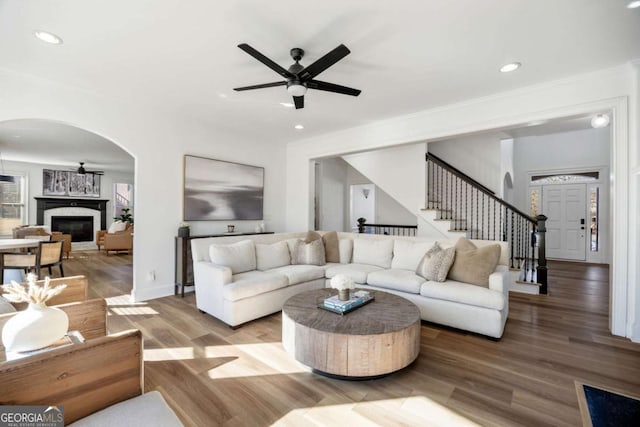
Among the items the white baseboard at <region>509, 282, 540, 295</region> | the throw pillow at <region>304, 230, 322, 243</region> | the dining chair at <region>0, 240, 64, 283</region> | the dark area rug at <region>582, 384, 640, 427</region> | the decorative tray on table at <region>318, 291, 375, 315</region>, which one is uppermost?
the throw pillow at <region>304, 230, 322, 243</region>

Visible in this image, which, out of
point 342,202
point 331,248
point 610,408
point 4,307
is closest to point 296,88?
point 4,307

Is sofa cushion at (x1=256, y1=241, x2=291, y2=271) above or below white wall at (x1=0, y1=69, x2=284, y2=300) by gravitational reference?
below

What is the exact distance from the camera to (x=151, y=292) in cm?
411

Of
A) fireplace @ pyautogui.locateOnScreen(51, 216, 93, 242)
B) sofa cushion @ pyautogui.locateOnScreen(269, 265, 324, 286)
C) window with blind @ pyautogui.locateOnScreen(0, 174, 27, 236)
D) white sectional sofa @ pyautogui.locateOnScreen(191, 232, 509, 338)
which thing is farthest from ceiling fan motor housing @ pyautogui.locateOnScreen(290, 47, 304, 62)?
fireplace @ pyautogui.locateOnScreen(51, 216, 93, 242)

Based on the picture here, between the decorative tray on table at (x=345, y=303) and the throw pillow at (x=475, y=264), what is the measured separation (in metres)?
1.21

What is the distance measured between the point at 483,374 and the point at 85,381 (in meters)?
2.53

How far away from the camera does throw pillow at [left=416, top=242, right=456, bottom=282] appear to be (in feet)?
10.9

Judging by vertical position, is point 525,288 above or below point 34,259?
below

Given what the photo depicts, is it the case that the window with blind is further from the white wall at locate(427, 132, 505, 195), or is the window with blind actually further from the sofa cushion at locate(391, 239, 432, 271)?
the white wall at locate(427, 132, 505, 195)

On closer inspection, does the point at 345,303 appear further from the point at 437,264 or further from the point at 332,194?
the point at 332,194

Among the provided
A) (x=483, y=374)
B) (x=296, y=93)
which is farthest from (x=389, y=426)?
(x=296, y=93)

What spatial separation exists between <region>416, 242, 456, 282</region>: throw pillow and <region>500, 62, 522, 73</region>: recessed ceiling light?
1974 millimetres

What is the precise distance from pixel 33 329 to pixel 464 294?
3279 millimetres

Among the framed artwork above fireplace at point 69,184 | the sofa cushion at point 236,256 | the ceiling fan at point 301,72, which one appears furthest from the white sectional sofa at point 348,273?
the framed artwork above fireplace at point 69,184
